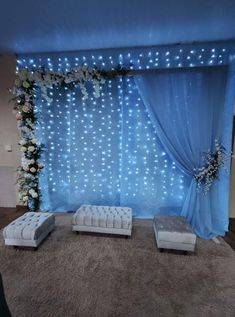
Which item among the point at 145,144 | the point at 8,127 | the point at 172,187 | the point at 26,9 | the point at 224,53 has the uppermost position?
the point at 26,9

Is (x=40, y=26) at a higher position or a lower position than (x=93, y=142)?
higher

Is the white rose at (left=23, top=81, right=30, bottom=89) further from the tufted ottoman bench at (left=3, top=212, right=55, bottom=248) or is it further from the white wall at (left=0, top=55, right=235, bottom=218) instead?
the tufted ottoman bench at (left=3, top=212, right=55, bottom=248)

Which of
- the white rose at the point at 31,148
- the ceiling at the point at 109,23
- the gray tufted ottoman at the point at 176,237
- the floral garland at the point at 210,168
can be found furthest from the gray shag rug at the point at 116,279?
the ceiling at the point at 109,23

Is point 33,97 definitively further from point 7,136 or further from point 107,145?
point 107,145

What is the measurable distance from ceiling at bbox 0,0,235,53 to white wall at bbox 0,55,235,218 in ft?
1.28

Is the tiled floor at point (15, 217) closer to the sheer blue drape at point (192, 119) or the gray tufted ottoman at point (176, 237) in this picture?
the sheer blue drape at point (192, 119)

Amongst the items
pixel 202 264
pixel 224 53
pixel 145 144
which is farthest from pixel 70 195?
pixel 224 53

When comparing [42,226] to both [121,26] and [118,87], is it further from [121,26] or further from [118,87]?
[121,26]

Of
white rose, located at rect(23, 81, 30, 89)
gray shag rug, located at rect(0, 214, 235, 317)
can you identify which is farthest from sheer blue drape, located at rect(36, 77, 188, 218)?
gray shag rug, located at rect(0, 214, 235, 317)

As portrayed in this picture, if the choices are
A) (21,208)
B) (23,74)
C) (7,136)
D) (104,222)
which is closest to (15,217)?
(21,208)

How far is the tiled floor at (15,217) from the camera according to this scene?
2.97 metres

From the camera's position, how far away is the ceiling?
2207 millimetres

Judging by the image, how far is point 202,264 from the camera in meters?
2.36

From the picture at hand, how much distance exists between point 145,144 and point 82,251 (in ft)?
6.24
